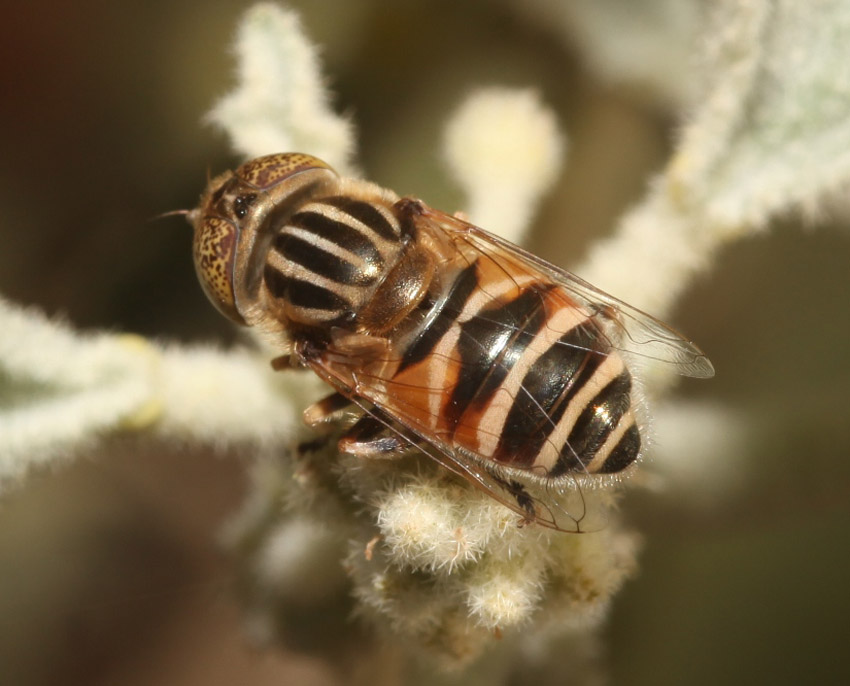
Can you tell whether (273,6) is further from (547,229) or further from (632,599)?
(632,599)

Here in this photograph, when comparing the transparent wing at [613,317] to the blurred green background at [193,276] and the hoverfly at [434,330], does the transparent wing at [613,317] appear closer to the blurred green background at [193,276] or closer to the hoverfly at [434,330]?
the hoverfly at [434,330]

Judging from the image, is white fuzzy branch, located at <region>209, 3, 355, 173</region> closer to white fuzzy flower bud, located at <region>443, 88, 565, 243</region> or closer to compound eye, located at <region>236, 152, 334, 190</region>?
compound eye, located at <region>236, 152, 334, 190</region>

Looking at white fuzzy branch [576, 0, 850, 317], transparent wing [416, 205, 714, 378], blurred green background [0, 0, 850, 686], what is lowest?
blurred green background [0, 0, 850, 686]

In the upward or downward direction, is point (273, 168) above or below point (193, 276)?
above

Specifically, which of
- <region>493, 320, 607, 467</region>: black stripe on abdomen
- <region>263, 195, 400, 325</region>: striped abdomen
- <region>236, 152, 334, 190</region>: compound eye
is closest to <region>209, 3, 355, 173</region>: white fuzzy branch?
<region>236, 152, 334, 190</region>: compound eye

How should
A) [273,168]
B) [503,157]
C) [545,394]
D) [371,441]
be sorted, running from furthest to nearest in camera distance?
[503,157] → [273,168] → [371,441] → [545,394]

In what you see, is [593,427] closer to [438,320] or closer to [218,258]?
[438,320]

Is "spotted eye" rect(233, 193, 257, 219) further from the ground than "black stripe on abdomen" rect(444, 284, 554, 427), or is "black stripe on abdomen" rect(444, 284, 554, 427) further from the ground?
"black stripe on abdomen" rect(444, 284, 554, 427)

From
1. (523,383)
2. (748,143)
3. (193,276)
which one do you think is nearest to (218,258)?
(523,383)
